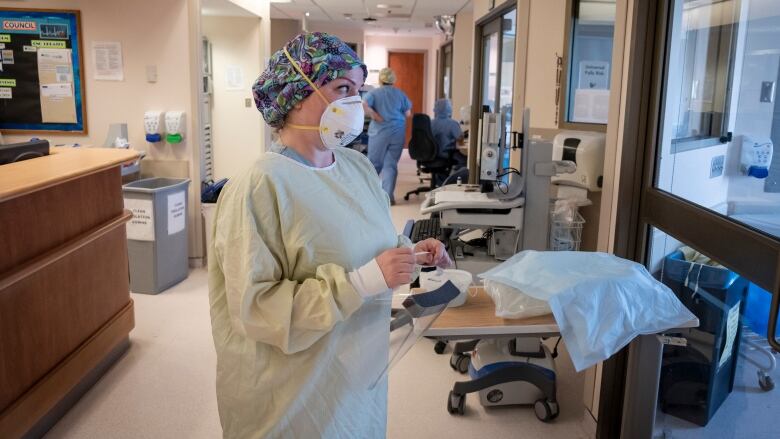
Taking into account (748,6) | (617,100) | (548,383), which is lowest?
(548,383)

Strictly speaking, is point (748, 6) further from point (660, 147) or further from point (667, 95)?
point (660, 147)

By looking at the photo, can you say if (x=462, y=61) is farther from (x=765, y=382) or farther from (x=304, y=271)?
(x=304, y=271)

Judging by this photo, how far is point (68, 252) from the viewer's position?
8.55ft

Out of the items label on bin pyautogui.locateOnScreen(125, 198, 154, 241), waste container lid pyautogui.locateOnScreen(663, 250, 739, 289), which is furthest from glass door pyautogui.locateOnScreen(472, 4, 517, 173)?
waste container lid pyautogui.locateOnScreen(663, 250, 739, 289)

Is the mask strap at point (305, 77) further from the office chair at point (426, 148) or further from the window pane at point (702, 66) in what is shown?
the office chair at point (426, 148)

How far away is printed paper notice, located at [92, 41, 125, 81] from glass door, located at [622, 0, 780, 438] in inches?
144

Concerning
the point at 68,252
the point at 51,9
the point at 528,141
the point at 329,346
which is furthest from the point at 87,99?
the point at 329,346

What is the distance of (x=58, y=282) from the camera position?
8.42 feet

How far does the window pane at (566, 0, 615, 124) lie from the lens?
368 cm

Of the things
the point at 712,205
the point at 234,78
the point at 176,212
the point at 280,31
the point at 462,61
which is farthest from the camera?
the point at 280,31

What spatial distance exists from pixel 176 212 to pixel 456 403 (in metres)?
2.48

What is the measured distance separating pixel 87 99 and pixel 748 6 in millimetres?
4160

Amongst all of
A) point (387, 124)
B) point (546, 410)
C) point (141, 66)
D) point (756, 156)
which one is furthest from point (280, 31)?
point (756, 156)

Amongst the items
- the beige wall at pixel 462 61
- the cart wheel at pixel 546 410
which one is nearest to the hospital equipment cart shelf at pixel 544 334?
the cart wheel at pixel 546 410
